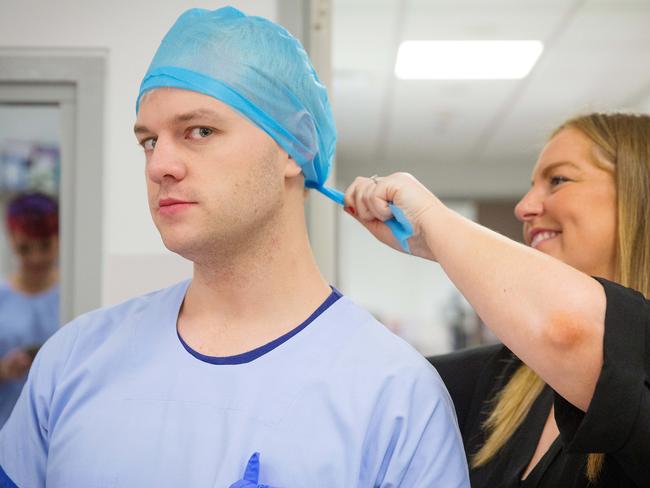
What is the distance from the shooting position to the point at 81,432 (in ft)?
4.24

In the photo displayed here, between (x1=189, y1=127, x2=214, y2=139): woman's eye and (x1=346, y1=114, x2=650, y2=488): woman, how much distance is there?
0.33 meters

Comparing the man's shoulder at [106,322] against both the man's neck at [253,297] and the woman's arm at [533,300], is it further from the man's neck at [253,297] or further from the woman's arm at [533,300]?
the woman's arm at [533,300]

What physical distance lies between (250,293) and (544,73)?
4132mm

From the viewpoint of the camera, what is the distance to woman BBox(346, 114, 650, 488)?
3.70 feet

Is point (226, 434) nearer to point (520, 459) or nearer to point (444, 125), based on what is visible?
point (520, 459)

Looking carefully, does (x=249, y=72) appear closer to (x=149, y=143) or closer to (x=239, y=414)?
(x=149, y=143)

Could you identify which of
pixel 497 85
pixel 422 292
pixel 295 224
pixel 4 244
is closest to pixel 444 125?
pixel 497 85

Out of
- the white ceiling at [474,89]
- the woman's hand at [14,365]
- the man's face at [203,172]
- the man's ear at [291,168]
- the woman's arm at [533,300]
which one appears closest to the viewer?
the woman's arm at [533,300]

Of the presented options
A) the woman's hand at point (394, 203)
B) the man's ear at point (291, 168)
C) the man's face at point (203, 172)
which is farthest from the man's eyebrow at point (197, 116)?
the woman's hand at point (394, 203)

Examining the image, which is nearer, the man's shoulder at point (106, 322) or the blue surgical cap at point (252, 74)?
the blue surgical cap at point (252, 74)

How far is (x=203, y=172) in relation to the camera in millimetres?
1272

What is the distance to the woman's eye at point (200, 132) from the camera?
129 centimetres

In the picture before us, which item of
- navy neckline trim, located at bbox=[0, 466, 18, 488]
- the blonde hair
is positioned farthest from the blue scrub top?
the blonde hair

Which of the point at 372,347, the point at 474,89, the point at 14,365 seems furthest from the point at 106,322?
the point at 474,89
